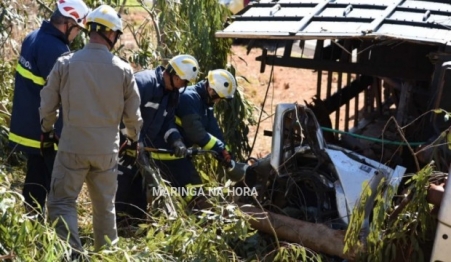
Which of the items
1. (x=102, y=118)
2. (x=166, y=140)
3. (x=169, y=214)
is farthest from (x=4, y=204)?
(x=166, y=140)


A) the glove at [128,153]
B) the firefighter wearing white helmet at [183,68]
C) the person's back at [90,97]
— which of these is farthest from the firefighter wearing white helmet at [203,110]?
the person's back at [90,97]

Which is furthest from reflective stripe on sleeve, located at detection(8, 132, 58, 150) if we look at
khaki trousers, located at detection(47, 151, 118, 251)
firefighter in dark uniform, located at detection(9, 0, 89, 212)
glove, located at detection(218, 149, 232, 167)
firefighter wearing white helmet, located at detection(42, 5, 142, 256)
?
glove, located at detection(218, 149, 232, 167)

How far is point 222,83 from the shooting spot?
7.11 m

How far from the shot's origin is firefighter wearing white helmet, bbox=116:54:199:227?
676 cm

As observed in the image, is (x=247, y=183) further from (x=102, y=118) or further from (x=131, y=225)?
(x=102, y=118)

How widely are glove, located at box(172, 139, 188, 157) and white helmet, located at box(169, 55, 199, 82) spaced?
0.51m

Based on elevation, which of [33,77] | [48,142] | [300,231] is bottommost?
[300,231]

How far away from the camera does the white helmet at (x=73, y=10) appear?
6.41 metres

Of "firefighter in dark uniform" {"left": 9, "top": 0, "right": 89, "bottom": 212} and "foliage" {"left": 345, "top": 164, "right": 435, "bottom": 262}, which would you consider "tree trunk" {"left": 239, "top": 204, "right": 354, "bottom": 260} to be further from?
"firefighter in dark uniform" {"left": 9, "top": 0, "right": 89, "bottom": 212}

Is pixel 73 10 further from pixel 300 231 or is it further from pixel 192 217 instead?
pixel 300 231

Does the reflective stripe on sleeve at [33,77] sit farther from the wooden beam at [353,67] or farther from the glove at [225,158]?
the wooden beam at [353,67]

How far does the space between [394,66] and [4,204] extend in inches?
148

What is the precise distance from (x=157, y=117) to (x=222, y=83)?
64 centimetres

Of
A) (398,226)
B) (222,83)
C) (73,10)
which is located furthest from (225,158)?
(398,226)
